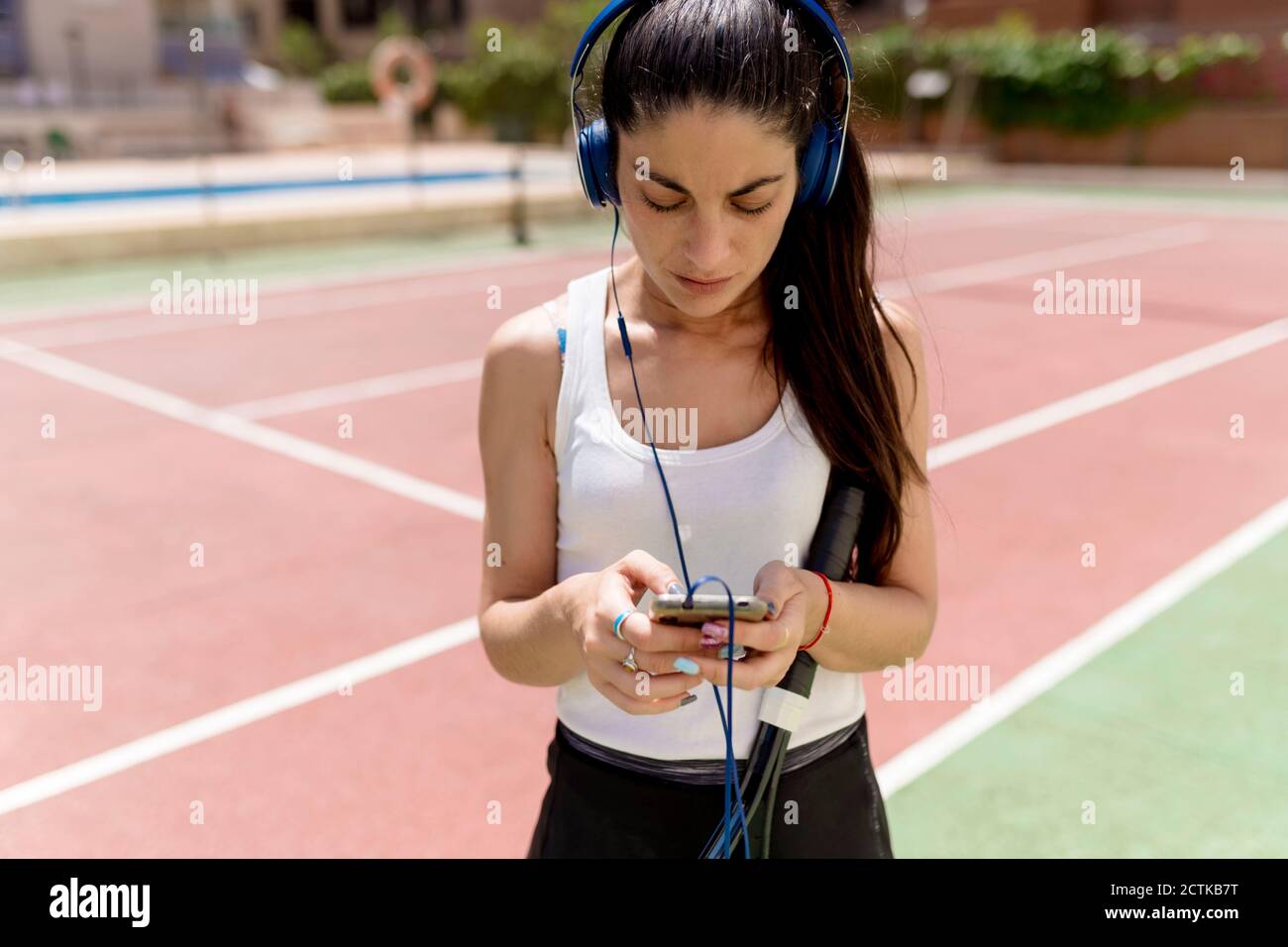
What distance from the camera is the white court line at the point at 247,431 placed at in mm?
6770

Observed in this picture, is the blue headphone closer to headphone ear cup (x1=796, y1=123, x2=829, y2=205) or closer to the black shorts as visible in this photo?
headphone ear cup (x1=796, y1=123, x2=829, y2=205)

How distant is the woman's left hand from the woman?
0.01m

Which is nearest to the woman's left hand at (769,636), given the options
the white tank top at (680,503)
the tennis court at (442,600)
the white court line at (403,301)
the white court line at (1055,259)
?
the white tank top at (680,503)

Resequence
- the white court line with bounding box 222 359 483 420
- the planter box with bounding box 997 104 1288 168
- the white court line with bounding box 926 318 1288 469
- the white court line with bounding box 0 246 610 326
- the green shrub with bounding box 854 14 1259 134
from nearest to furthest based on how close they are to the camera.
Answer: the white court line with bounding box 926 318 1288 469
the white court line with bounding box 222 359 483 420
the white court line with bounding box 0 246 610 326
the planter box with bounding box 997 104 1288 168
the green shrub with bounding box 854 14 1259 134

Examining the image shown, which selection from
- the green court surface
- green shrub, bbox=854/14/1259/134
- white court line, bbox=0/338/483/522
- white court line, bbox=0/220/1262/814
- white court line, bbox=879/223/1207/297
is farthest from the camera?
green shrub, bbox=854/14/1259/134

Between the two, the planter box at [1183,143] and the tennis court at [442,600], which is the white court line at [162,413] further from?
the planter box at [1183,143]

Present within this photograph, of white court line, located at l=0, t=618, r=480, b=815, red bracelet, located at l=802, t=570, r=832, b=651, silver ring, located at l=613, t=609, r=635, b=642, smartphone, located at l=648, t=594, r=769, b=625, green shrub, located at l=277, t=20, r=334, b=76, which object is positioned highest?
green shrub, located at l=277, t=20, r=334, b=76

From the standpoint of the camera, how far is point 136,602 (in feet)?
17.6

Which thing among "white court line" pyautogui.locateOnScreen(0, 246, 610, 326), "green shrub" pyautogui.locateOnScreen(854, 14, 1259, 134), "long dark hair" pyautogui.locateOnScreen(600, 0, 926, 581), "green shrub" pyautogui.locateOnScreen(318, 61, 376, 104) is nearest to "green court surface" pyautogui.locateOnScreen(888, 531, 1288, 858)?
"long dark hair" pyautogui.locateOnScreen(600, 0, 926, 581)

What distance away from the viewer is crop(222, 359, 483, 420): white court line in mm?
8562

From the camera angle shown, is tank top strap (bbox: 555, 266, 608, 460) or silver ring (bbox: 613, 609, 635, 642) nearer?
silver ring (bbox: 613, 609, 635, 642)

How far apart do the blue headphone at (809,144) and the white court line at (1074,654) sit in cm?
255

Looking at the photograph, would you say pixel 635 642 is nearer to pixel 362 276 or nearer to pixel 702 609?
pixel 702 609
